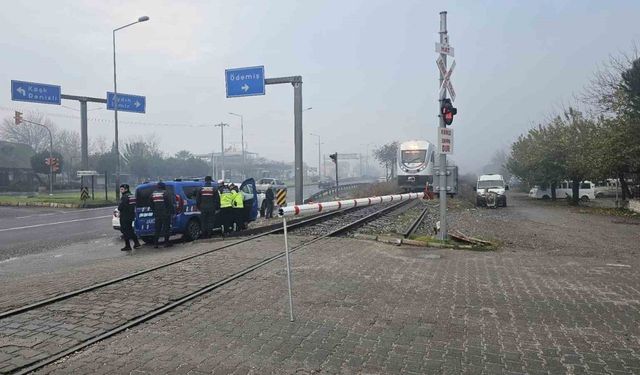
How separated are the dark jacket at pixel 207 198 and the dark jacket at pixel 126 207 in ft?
5.44

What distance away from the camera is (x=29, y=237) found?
14930 millimetres

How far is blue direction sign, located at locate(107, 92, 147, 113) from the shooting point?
31.2 m

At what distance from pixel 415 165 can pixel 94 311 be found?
27.4m

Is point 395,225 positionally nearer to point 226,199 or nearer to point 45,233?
point 226,199

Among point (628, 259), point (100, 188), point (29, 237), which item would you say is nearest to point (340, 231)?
point (628, 259)

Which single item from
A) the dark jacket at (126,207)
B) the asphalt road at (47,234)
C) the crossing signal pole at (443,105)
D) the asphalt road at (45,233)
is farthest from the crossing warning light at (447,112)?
the asphalt road at (45,233)

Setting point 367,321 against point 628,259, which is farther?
point 628,259

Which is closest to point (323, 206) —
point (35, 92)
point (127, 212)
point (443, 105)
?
point (443, 105)

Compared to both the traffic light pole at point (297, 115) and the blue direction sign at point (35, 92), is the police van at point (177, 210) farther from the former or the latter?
the blue direction sign at point (35, 92)

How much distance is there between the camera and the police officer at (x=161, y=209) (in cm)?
1147

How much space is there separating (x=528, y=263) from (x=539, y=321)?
152 inches

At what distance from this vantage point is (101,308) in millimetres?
5676

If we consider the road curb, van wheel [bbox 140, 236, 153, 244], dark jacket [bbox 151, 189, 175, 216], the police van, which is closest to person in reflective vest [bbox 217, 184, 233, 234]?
the police van

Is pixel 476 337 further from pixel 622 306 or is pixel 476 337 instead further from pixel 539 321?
pixel 622 306
